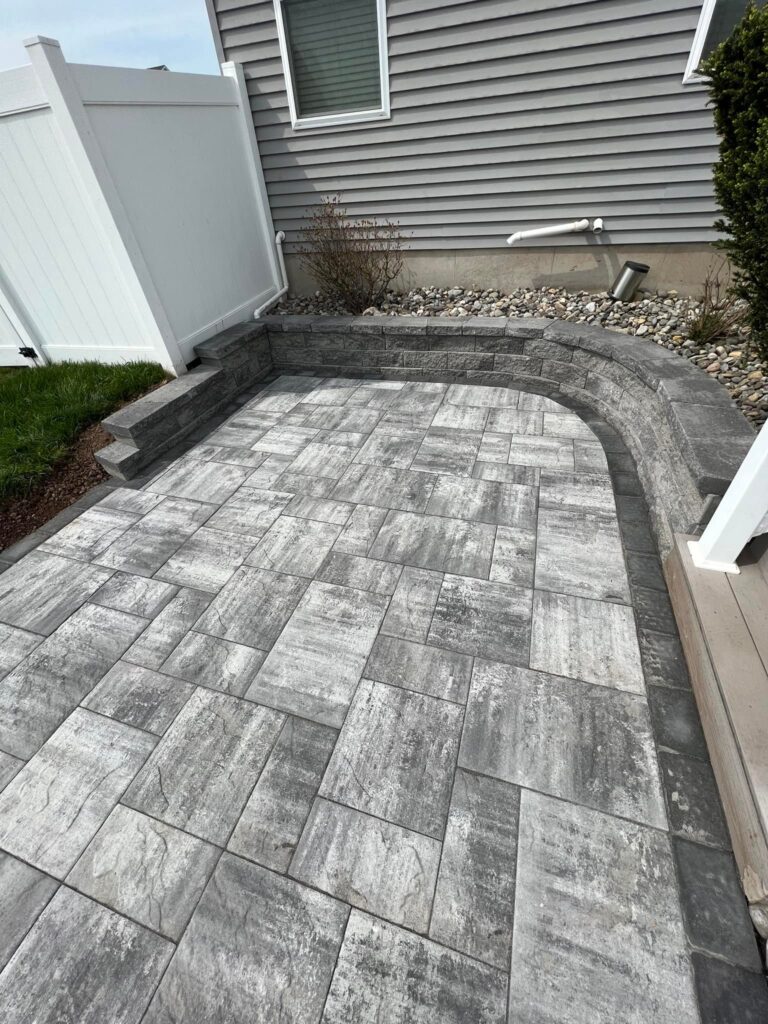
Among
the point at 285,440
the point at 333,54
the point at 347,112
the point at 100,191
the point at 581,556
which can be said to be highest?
the point at 333,54

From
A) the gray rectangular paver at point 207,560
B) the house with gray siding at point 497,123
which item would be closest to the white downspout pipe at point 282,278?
the house with gray siding at point 497,123

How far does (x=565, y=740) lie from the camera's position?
175 centimetres

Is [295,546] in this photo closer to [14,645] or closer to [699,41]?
[14,645]

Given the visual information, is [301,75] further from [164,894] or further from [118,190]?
Answer: [164,894]

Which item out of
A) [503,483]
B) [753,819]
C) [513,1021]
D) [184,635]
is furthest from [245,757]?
[503,483]

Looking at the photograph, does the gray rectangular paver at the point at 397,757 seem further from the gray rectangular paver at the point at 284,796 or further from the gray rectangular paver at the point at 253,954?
the gray rectangular paver at the point at 253,954

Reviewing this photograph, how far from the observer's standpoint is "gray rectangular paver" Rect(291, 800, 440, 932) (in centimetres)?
141

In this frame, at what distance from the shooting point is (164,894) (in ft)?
4.80

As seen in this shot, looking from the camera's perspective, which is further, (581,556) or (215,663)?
(581,556)

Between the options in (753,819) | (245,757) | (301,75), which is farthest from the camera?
(301,75)

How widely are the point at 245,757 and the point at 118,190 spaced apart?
3932 mm

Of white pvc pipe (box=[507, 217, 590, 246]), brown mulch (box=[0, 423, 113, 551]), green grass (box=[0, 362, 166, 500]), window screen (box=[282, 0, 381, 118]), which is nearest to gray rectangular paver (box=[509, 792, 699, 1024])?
brown mulch (box=[0, 423, 113, 551])

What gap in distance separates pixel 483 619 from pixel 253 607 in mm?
1169

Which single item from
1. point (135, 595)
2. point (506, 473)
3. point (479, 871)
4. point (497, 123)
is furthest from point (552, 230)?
point (479, 871)
